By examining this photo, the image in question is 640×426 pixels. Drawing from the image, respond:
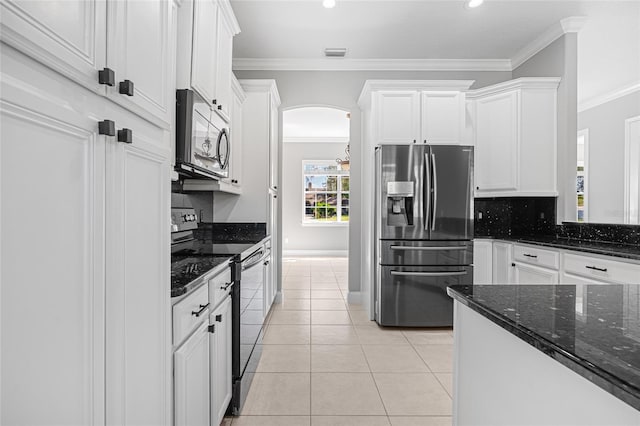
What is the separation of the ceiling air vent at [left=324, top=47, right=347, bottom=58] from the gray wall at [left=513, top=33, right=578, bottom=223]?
7.11 ft

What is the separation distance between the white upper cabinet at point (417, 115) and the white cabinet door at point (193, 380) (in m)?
2.79

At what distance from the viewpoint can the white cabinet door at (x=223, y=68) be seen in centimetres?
234

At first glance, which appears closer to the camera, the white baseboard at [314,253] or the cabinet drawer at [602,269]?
the cabinet drawer at [602,269]

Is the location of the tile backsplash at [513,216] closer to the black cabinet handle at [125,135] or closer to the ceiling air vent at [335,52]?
the ceiling air vent at [335,52]

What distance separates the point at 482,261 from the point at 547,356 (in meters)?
3.24

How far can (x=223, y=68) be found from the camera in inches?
97.0

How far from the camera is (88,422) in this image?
706 millimetres

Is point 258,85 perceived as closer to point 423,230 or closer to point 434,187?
point 434,187

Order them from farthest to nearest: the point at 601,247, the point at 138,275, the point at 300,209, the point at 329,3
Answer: the point at 300,209 < the point at 329,3 < the point at 601,247 < the point at 138,275

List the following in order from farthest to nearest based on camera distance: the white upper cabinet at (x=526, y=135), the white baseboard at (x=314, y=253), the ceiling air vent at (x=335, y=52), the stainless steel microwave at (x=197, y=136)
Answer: the white baseboard at (x=314, y=253)
the ceiling air vent at (x=335, y=52)
the white upper cabinet at (x=526, y=135)
the stainless steel microwave at (x=197, y=136)

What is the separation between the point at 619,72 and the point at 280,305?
4489 mm

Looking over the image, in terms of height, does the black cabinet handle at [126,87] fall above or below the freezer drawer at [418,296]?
above

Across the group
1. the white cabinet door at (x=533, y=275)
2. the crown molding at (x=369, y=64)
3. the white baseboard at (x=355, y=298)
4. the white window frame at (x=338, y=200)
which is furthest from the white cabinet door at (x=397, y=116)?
the white window frame at (x=338, y=200)

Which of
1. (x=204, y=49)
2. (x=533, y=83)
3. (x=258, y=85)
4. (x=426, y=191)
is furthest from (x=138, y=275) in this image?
(x=533, y=83)
